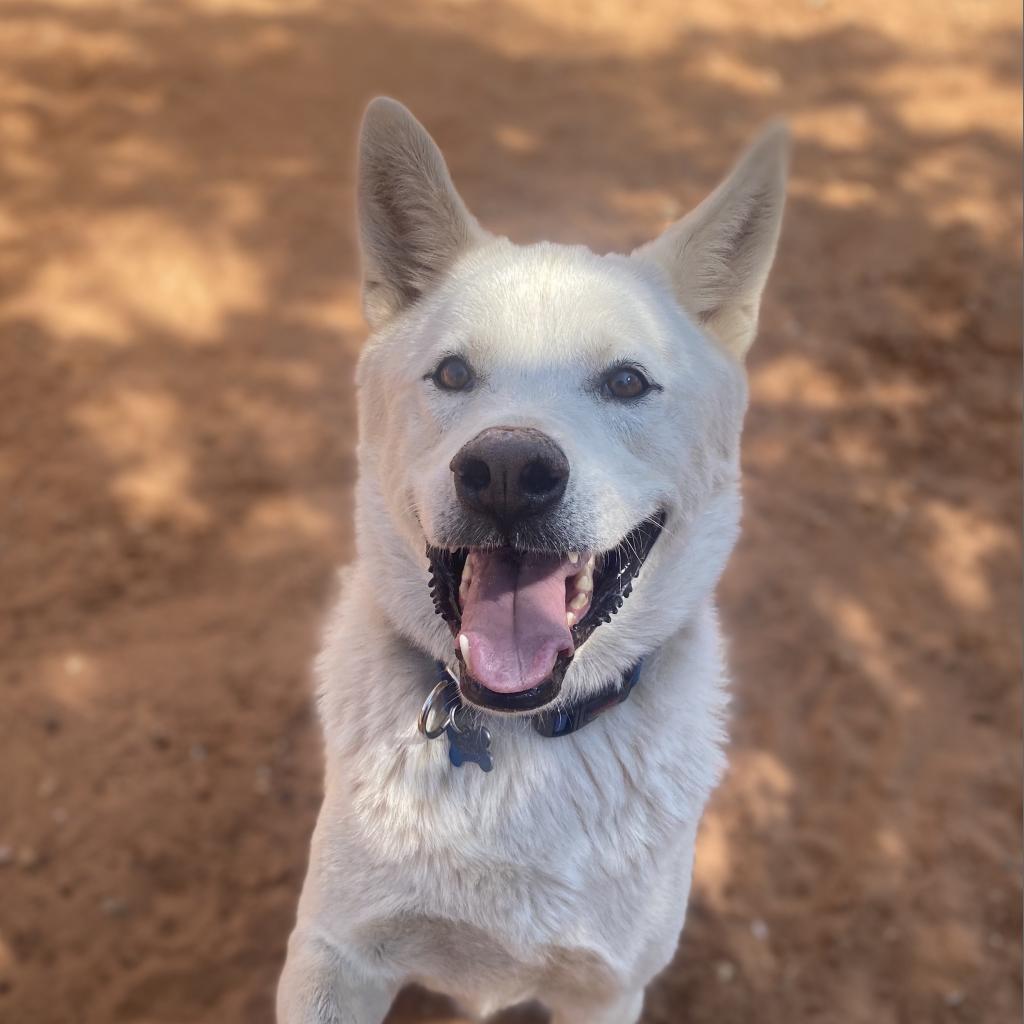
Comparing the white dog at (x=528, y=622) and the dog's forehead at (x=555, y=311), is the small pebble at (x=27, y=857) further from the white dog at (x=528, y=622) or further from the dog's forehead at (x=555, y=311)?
the dog's forehead at (x=555, y=311)

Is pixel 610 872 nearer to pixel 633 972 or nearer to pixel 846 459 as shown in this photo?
pixel 633 972

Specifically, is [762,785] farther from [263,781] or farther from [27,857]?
[27,857]

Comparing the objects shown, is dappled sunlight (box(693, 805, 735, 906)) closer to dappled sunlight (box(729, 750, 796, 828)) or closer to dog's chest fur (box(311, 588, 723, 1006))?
dappled sunlight (box(729, 750, 796, 828))

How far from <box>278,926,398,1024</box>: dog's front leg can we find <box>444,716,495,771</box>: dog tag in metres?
0.50

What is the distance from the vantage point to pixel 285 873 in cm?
337

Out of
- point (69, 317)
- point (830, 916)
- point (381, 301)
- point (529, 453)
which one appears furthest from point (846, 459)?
point (69, 317)

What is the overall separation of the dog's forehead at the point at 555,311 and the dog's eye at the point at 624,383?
0.04m

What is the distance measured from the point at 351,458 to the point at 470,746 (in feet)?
8.81

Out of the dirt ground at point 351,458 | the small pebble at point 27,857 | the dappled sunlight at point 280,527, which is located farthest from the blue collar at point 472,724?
the dappled sunlight at point 280,527

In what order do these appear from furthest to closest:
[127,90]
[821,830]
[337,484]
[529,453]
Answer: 1. [127,90]
2. [337,484]
3. [821,830]
4. [529,453]

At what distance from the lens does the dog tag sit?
7.13ft

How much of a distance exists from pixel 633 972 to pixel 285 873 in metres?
1.45

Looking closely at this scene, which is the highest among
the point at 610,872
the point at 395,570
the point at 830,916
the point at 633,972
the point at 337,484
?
the point at 395,570

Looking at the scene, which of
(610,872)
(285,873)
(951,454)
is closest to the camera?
(610,872)
